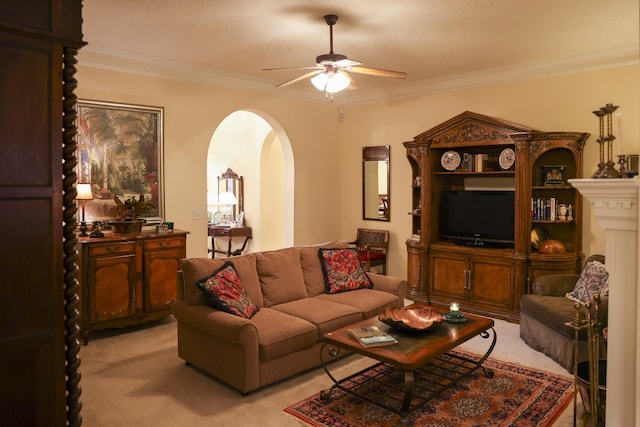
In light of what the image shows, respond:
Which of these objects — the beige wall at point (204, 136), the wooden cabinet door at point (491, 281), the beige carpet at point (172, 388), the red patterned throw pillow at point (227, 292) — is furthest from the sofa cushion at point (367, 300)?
the beige wall at point (204, 136)

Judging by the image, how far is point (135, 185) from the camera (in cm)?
532

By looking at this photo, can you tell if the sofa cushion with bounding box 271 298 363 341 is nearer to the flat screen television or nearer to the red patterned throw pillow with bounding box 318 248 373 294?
the red patterned throw pillow with bounding box 318 248 373 294

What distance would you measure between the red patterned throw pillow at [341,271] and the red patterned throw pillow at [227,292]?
3.32ft

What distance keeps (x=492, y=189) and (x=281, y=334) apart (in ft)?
11.6

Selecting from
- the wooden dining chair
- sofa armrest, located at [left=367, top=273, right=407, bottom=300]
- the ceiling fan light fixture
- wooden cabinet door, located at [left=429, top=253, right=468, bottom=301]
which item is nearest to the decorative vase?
the ceiling fan light fixture

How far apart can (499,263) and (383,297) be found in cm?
161

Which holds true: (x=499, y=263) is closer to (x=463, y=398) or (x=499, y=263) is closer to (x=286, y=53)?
(x=463, y=398)

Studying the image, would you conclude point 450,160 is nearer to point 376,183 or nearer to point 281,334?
point 376,183

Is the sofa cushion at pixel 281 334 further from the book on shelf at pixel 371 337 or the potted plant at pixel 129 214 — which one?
the potted plant at pixel 129 214

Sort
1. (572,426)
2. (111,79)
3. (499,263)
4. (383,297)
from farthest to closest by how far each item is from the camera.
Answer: (499,263), (111,79), (383,297), (572,426)

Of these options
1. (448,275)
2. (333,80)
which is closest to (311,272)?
(333,80)

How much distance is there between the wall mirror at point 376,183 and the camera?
702 centimetres

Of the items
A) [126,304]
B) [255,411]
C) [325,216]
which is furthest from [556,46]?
[126,304]

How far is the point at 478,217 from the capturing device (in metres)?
5.80
